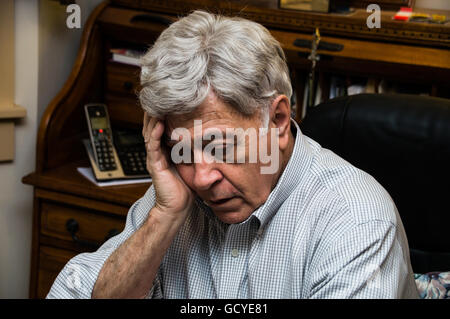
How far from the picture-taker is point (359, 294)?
3.44 ft

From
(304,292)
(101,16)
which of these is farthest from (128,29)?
(304,292)

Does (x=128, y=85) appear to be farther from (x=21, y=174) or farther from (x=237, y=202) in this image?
(x=237, y=202)

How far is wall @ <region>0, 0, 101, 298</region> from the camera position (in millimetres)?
2111

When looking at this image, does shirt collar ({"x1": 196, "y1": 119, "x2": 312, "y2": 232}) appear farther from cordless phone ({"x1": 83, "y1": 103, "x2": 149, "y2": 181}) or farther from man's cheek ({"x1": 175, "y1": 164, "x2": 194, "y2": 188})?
cordless phone ({"x1": 83, "y1": 103, "x2": 149, "y2": 181})

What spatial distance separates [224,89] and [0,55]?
1.21 meters

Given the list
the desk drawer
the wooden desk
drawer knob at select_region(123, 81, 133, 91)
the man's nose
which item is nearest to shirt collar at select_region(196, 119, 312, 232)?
the man's nose

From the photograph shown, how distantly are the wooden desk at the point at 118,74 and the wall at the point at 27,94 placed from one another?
0.06 m

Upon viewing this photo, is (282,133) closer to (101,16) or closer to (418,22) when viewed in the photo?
(418,22)

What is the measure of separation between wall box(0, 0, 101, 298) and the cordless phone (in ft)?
0.60

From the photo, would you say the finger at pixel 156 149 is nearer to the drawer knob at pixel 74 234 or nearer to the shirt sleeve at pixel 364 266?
the shirt sleeve at pixel 364 266

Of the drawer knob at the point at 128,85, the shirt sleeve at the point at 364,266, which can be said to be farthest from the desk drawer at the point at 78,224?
the shirt sleeve at the point at 364,266

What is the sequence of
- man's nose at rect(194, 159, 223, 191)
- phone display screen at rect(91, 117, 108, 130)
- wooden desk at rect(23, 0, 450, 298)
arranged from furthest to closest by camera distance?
1. phone display screen at rect(91, 117, 108, 130)
2. wooden desk at rect(23, 0, 450, 298)
3. man's nose at rect(194, 159, 223, 191)

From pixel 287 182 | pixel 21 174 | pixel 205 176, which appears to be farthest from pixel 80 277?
pixel 21 174

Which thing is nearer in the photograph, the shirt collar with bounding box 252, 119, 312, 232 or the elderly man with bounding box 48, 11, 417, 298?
the elderly man with bounding box 48, 11, 417, 298
